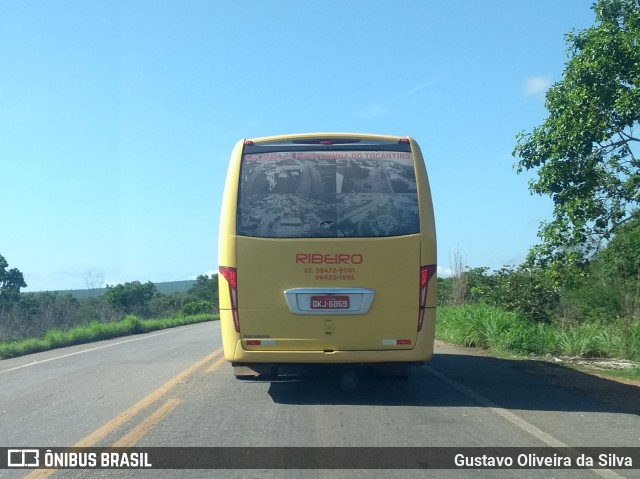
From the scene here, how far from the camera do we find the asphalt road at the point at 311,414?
21.1ft

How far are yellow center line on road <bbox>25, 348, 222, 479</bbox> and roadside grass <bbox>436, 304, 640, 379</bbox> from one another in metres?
6.93

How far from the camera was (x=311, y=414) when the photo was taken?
304 inches

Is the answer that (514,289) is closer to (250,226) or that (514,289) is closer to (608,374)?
(608,374)

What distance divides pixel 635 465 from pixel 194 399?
521 cm

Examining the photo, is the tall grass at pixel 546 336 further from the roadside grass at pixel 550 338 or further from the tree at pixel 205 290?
the tree at pixel 205 290

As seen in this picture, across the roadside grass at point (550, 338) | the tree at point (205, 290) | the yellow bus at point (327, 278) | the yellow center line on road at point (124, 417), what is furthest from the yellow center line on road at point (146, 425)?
the tree at point (205, 290)

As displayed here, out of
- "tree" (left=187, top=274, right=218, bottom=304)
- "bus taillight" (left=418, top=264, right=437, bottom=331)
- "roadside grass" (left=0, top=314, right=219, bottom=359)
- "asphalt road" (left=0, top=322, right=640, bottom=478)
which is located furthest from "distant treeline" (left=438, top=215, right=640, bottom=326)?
"tree" (left=187, top=274, right=218, bottom=304)

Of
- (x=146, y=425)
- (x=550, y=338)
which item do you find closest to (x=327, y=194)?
(x=146, y=425)

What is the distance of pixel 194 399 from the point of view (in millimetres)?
8789

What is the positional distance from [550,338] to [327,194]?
8.11 meters

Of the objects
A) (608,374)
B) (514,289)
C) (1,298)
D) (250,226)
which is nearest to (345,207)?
(250,226)

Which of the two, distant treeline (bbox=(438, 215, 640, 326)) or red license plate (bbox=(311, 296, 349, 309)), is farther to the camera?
distant treeline (bbox=(438, 215, 640, 326))

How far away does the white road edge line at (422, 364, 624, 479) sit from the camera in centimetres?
561

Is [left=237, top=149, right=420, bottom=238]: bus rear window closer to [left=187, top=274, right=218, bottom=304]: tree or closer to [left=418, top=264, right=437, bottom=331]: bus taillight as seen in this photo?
[left=418, top=264, right=437, bottom=331]: bus taillight
